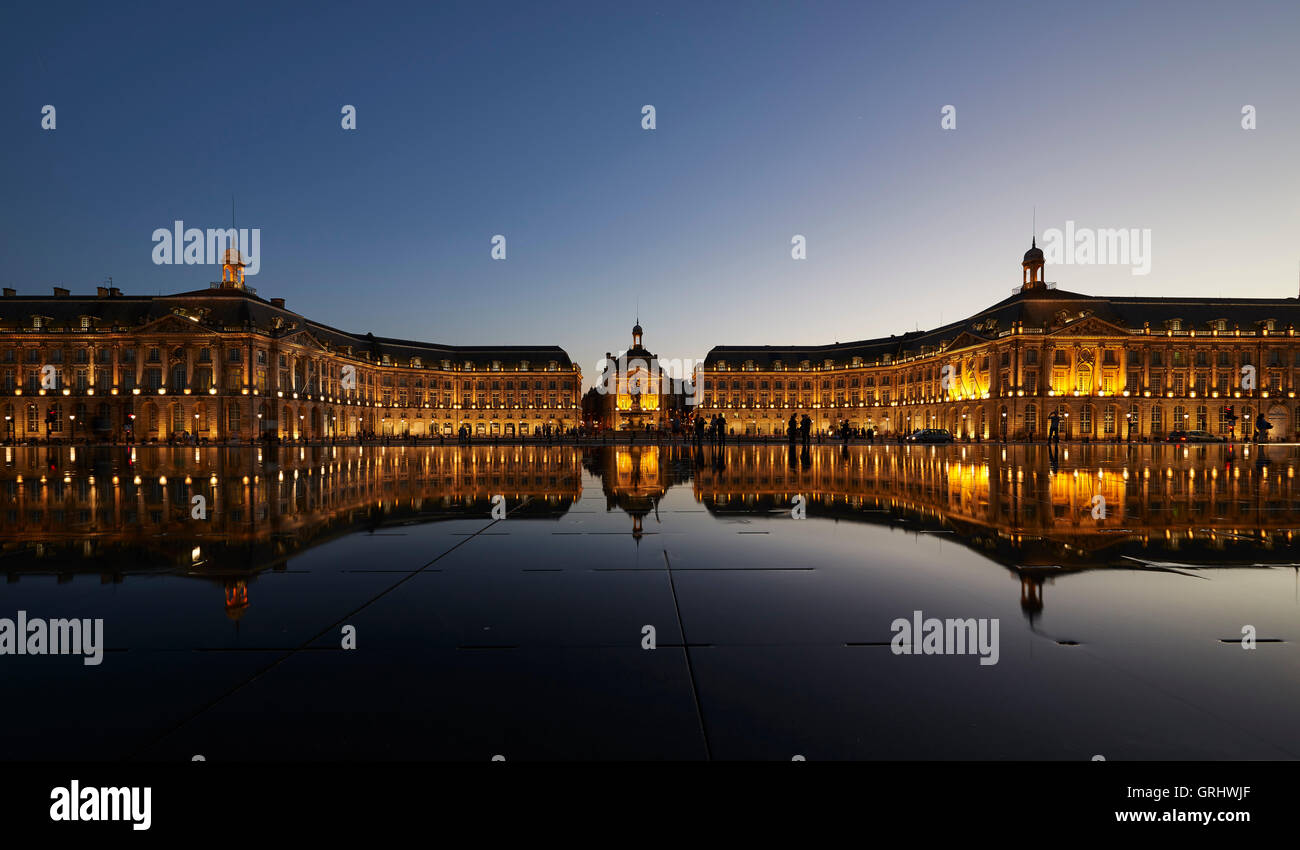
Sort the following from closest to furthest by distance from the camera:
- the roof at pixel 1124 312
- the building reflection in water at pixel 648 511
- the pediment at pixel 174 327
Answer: the building reflection in water at pixel 648 511 → the pediment at pixel 174 327 → the roof at pixel 1124 312

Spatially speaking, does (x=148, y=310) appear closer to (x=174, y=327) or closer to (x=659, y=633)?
(x=174, y=327)

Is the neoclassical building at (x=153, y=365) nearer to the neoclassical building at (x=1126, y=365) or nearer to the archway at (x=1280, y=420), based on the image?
the neoclassical building at (x=1126, y=365)

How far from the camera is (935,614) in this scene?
4.01 m

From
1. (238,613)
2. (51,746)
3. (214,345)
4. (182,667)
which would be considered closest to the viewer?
(51,746)

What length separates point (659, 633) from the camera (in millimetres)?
3588

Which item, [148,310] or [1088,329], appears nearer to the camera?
[148,310]

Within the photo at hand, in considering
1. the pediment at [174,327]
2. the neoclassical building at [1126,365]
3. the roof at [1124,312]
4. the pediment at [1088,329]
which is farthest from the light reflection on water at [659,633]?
the roof at [1124,312]

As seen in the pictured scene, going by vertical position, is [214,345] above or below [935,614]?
above

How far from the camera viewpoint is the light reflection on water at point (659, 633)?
2.34 m
